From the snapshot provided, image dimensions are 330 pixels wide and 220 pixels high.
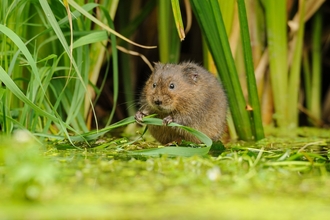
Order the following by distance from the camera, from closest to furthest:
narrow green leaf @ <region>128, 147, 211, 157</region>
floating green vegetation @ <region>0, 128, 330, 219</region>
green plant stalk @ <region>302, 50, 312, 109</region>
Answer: floating green vegetation @ <region>0, 128, 330, 219</region> → narrow green leaf @ <region>128, 147, 211, 157</region> → green plant stalk @ <region>302, 50, 312, 109</region>

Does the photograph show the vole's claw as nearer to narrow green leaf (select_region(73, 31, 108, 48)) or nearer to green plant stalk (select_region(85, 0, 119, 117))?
narrow green leaf (select_region(73, 31, 108, 48))

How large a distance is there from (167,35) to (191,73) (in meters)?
1.16

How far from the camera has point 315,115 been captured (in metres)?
6.12

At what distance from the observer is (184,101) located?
421cm

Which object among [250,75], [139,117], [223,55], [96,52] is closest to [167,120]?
[139,117]

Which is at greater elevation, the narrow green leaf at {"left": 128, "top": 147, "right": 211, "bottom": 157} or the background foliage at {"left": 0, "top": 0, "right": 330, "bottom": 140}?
the background foliage at {"left": 0, "top": 0, "right": 330, "bottom": 140}

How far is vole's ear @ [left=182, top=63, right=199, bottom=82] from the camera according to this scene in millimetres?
4289

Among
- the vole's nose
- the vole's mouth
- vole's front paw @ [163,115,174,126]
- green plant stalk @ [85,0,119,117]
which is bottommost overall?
vole's front paw @ [163,115,174,126]

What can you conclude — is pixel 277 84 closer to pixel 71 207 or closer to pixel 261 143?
pixel 261 143

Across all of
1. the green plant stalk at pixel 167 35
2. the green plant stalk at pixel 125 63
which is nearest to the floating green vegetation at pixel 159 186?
the green plant stalk at pixel 167 35

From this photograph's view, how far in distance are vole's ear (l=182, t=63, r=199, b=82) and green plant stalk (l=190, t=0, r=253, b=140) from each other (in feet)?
0.52

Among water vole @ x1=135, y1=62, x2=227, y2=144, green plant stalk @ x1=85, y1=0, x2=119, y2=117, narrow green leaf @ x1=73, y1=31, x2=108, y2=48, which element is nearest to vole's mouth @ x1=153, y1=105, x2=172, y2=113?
water vole @ x1=135, y1=62, x2=227, y2=144

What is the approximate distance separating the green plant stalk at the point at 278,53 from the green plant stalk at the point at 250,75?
75cm

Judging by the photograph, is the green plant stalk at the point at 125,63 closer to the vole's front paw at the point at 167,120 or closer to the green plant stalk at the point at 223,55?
the green plant stalk at the point at 223,55
